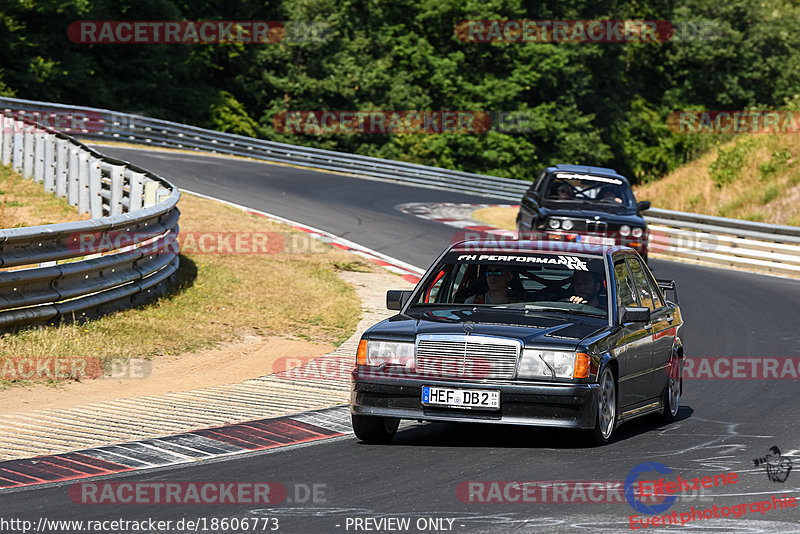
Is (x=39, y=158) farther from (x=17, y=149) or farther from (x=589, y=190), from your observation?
(x=589, y=190)

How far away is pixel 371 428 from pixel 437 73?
176 feet

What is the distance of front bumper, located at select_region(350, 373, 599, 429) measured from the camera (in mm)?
8078

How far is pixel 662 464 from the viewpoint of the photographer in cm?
787

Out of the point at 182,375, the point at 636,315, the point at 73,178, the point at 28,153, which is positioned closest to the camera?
the point at 636,315

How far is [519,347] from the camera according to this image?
8156 millimetres

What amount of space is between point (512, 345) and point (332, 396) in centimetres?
302

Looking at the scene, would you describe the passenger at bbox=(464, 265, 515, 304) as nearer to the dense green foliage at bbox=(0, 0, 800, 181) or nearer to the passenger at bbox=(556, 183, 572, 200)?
the passenger at bbox=(556, 183, 572, 200)

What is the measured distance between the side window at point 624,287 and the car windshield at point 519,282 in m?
0.18

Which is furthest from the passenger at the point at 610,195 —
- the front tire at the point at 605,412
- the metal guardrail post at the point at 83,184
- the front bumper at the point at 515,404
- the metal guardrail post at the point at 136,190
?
the front bumper at the point at 515,404

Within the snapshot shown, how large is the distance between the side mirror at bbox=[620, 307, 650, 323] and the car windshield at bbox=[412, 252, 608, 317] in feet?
0.62

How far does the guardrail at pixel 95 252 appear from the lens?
11602 millimetres

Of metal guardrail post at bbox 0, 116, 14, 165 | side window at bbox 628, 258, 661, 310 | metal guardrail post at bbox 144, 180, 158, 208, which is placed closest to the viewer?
side window at bbox 628, 258, 661, 310

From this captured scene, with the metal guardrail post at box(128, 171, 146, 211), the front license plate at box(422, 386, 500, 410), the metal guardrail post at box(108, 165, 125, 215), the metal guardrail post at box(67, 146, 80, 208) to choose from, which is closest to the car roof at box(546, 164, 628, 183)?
the metal guardrail post at box(128, 171, 146, 211)

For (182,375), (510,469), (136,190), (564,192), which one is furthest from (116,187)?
(510,469)
